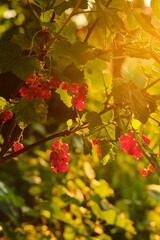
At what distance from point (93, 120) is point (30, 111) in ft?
0.84

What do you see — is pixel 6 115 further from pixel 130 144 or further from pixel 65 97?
pixel 130 144

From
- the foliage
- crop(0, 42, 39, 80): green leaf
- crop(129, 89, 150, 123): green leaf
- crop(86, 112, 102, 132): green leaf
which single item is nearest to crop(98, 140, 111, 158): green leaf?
the foliage

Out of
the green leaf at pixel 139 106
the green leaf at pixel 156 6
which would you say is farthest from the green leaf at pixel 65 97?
the green leaf at pixel 156 6

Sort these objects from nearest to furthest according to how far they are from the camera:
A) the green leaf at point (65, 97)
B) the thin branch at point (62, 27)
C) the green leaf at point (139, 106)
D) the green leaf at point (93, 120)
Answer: the thin branch at point (62, 27) → the green leaf at point (139, 106) → the green leaf at point (93, 120) → the green leaf at point (65, 97)

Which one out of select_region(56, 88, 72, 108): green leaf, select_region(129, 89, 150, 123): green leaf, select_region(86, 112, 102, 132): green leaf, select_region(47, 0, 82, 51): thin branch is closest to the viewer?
select_region(47, 0, 82, 51): thin branch

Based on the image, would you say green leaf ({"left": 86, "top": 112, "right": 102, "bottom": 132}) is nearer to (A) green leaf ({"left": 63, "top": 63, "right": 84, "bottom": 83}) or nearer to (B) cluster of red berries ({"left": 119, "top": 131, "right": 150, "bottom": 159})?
(A) green leaf ({"left": 63, "top": 63, "right": 84, "bottom": 83})

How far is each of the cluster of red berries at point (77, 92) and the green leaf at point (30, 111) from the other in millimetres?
191

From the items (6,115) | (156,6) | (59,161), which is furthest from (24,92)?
(156,6)

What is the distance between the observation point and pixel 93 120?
1.96 metres

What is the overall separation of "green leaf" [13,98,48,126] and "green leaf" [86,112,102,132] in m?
0.18

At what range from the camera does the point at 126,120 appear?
6.81 ft

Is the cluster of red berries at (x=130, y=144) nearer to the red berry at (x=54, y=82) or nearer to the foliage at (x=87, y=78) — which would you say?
the foliage at (x=87, y=78)

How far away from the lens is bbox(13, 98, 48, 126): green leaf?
1836mm

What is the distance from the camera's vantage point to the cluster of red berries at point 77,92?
2.00 meters
